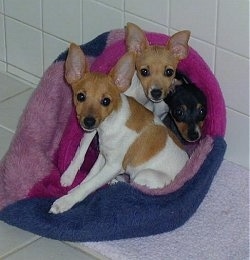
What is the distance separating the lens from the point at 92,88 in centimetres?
259

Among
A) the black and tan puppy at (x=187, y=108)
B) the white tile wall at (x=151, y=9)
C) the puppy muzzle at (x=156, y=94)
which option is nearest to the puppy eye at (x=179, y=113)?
the black and tan puppy at (x=187, y=108)

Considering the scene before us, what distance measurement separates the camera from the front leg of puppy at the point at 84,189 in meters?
2.68

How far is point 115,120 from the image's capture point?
2688 millimetres

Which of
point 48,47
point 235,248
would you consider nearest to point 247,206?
point 235,248

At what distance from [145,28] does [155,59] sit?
306 millimetres

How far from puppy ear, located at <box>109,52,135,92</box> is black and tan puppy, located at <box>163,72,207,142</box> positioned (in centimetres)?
24

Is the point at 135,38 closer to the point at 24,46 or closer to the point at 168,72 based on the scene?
the point at 168,72

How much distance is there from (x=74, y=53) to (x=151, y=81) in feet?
0.95

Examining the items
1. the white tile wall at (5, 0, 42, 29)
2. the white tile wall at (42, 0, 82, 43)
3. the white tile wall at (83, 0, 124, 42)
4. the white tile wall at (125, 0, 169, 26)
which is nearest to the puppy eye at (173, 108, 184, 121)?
the white tile wall at (125, 0, 169, 26)

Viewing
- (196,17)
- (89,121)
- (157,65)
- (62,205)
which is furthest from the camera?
(196,17)

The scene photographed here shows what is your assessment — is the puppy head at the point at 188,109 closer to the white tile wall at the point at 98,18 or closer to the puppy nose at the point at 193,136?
the puppy nose at the point at 193,136

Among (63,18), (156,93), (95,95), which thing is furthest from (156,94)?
(63,18)

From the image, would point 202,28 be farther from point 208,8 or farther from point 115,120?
point 115,120

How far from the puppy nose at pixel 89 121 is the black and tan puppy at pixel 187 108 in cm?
39
